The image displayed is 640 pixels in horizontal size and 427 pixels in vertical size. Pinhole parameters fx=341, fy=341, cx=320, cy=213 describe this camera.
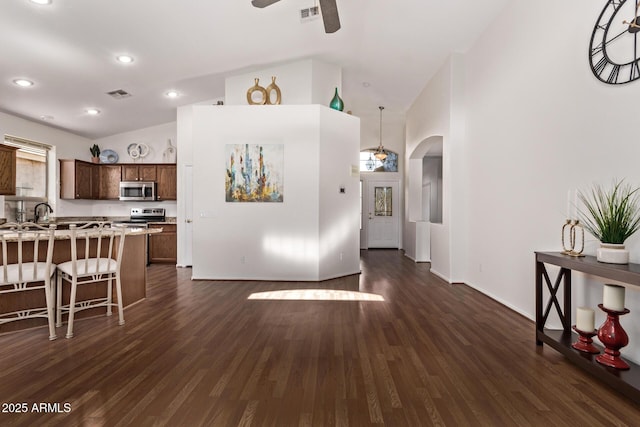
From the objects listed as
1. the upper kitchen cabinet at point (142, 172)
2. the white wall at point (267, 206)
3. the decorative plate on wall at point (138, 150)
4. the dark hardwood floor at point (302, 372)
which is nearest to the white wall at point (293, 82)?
the white wall at point (267, 206)

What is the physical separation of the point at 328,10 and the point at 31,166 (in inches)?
263

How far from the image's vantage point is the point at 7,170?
5.63m

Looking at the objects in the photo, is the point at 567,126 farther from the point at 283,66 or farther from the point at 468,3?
the point at 283,66

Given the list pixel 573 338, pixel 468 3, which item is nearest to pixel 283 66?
pixel 468 3

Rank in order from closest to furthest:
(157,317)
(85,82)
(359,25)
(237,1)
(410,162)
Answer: (157,317) → (237,1) → (359,25) → (85,82) → (410,162)

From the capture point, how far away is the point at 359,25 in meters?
5.01

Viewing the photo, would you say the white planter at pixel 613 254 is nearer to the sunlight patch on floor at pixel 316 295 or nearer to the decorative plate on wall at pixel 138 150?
the sunlight patch on floor at pixel 316 295

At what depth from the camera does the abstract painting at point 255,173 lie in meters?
5.61

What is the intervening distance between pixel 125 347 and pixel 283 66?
5.00 meters

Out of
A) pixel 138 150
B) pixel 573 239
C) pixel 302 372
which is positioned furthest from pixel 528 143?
pixel 138 150

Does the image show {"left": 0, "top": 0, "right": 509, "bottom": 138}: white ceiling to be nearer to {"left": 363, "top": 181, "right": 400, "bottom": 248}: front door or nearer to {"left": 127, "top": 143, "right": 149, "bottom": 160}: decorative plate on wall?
{"left": 127, "top": 143, "right": 149, "bottom": 160}: decorative plate on wall

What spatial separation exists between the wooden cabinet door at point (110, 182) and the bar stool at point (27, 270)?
4762 millimetres

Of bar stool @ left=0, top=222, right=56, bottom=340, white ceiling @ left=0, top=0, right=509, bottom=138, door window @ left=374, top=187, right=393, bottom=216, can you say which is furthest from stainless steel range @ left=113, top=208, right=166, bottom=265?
door window @ left=374, top=187, right=393, bottom=216

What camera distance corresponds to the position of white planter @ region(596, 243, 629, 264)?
2291 mm
